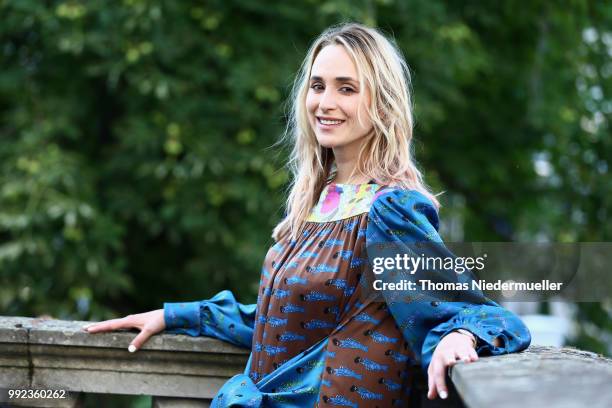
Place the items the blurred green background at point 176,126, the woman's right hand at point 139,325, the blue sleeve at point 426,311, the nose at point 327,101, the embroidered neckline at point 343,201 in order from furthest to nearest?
1. the blurred green background at point 176,126
2. the woman's right hand at point 139,325
3. the nose at point 327,101
4. the embroidered neckline at point 343,201
5. the blue sleeve at point 426,311

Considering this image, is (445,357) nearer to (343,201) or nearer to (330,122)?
(343,201)

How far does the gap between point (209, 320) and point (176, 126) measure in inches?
157

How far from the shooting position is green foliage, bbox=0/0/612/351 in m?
6.68

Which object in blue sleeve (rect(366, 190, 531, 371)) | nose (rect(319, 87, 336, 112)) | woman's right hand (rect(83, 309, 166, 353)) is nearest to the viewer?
blue sleeve (rect(366, 190, 531, 371))

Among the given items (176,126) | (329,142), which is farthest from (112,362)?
(176,126)

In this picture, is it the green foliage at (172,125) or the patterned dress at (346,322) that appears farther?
the green foliage at (172,125)

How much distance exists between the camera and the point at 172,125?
6.81 metres

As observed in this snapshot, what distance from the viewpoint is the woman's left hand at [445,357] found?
7.13 feet

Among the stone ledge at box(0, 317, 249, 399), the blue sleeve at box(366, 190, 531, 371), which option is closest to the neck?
the blue sleeve at box(366, 190, 531, 371)

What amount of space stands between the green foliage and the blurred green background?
0.05ft

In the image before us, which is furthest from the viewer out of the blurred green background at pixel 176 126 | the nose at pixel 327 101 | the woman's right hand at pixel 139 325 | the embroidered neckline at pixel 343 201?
the blurred green background at pixel 176 126

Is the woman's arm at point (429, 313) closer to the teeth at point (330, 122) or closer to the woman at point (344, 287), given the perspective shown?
the woman at point (344, 287)

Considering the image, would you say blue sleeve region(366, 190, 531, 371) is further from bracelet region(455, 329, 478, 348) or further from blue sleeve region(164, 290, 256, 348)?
blue sleeve region(164, 290, 256, 348)

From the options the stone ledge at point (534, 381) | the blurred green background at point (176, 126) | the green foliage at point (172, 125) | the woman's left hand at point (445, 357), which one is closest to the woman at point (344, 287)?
the woman's left hand at point (445, 357)
